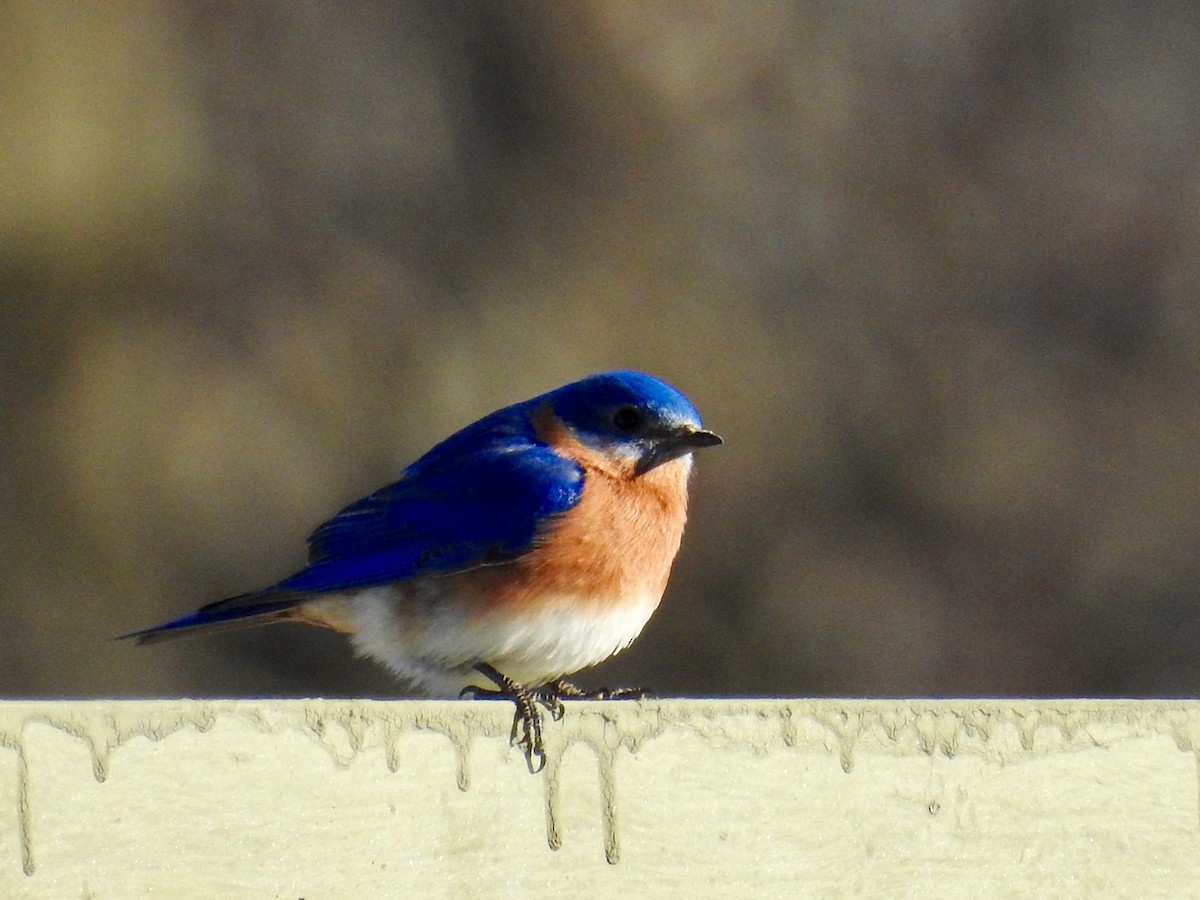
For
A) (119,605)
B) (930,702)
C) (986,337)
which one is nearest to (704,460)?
(986,337)

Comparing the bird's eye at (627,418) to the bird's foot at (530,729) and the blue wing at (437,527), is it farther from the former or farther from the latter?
the bird's foot at (530,729)

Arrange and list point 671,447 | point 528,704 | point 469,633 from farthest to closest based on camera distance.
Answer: point 671,447 → point 469,633 → point 528,704

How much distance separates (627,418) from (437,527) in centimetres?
41

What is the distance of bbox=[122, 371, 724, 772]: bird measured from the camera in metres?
3.38

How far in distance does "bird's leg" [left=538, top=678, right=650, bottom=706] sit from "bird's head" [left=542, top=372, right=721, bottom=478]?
41cm

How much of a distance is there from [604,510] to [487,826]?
47.2 inches

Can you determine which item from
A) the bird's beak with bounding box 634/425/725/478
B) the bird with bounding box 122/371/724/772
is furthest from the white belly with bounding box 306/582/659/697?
the bird's beak with bounding box 634/425/725/478

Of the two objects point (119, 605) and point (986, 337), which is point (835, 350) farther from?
point (119, 605)

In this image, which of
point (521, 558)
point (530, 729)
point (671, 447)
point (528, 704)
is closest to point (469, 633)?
point (521, 558)

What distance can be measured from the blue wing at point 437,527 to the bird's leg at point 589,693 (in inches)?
11.9

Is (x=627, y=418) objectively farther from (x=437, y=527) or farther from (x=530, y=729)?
(x=530, y=729)

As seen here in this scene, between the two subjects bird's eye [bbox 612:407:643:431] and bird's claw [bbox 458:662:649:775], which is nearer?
bird's claw [bbox 458:662:649:775]

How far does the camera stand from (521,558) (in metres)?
3.42

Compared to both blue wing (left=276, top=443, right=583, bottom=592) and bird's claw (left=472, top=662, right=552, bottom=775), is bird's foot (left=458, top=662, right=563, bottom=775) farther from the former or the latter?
blue wing (left=276, top=443, right=583, bottom=592)
